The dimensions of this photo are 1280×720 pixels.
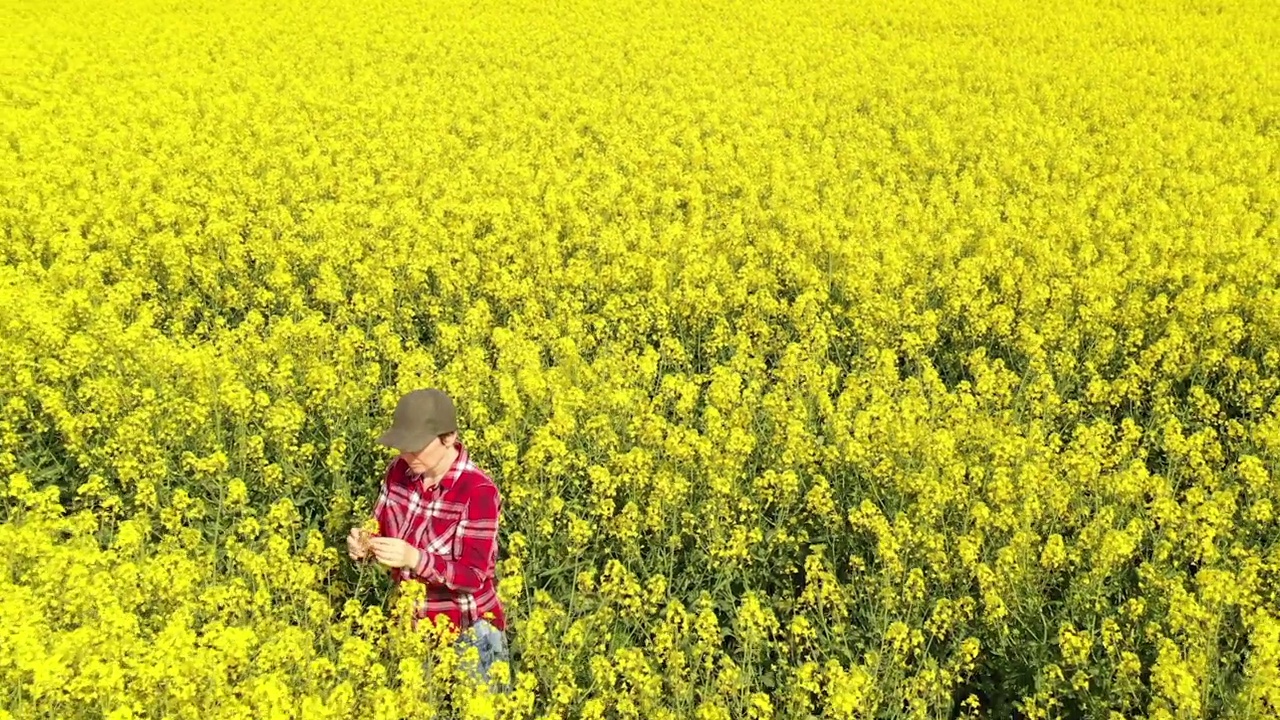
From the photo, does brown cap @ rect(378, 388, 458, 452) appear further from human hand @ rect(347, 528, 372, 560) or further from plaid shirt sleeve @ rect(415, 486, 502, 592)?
human hand @ rect(347, 528, 372, 560)

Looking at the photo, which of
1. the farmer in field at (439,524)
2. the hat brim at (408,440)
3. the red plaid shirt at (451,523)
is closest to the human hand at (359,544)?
the farmer in field at (439,524)

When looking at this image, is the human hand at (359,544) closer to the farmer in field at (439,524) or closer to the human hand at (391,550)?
the farmer in field at (439,524)

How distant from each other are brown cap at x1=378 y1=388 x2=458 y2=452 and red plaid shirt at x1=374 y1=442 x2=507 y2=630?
0.31m

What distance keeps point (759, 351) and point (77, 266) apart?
19.3 feet

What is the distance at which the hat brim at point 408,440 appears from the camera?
3877mm

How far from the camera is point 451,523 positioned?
420cm

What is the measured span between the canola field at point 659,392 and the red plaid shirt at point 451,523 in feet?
0.96

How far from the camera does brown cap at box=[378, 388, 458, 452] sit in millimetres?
3886

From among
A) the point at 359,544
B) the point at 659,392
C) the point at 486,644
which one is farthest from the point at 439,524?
the point at 659,392

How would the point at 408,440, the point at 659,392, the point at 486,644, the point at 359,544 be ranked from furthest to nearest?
the point at 659,392
the point at 486,644
the point at 359,544
the point at 408,440

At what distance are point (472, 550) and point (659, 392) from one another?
3019mm

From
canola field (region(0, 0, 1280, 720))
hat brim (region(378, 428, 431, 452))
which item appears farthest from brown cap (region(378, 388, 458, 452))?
canola field (region(0, 0, 1280, 720))

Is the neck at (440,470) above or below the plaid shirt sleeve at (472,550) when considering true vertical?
above

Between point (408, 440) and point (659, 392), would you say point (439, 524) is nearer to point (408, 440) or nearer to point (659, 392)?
point (408, 440)
